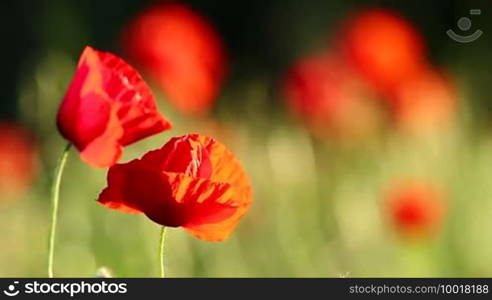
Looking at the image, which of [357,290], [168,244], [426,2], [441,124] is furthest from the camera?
[426,2]

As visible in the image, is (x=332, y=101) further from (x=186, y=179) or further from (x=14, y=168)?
(x=186, y=179)

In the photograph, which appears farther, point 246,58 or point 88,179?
point 246,58

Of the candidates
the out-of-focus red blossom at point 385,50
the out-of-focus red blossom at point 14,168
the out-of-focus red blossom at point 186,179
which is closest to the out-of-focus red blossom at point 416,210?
the out-of-focus red blossom at point 385,50

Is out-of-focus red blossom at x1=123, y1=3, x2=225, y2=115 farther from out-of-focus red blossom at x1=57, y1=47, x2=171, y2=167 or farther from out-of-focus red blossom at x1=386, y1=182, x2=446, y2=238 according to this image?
out-of-focus red blossom at x1=57, y1=47, x2=171, y2=167

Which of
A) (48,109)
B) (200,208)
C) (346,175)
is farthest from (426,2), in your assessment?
(200,208)

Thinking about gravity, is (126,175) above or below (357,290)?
above

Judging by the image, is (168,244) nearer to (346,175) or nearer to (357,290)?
(346,175)

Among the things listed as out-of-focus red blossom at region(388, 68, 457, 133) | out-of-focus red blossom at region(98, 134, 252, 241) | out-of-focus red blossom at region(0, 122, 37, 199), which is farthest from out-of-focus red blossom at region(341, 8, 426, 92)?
out-of-focus red blossom at region(98, 134, 252, 241)
